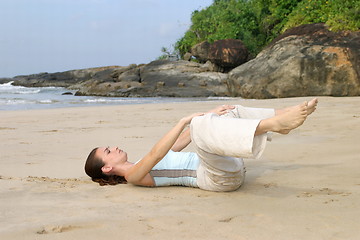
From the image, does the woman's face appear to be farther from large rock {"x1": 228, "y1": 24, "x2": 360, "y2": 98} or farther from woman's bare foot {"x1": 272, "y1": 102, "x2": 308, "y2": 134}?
large rock {"x1": 228, "y1": 24, "x2": 360, "y2": 98}

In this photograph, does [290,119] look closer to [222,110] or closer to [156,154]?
[222,110]

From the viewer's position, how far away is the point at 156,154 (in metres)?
3.05

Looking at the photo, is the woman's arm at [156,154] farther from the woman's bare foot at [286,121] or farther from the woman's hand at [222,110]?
the woman's bare foot at [286,121]

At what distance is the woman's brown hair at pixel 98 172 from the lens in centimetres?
345

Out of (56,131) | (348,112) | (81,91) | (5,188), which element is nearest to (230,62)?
(81,91)

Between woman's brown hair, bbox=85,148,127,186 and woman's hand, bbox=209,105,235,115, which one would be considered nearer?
woman's hand, bbox=209,105,235,115

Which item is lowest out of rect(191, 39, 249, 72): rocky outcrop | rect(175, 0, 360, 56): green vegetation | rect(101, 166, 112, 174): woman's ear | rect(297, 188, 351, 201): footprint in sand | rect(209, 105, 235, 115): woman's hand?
rect(297, 188, 351, 201): footprint in sand

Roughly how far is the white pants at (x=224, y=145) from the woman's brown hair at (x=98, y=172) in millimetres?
761

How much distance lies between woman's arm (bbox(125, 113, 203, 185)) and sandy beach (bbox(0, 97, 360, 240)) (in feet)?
0.37

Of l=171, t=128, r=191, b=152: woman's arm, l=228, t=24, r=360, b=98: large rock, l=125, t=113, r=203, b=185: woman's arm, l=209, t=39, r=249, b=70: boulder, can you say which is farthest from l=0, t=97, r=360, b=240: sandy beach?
l=209, t=39, r=249, b=70: boulder

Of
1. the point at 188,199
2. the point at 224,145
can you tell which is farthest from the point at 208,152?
the point at 188,199

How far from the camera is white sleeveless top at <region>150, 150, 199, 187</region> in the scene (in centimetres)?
335

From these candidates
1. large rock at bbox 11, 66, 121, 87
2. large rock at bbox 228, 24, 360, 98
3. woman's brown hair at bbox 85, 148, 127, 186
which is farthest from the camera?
large rock at bbox 11, 66, 121, 87

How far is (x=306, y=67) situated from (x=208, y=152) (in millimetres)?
10962
